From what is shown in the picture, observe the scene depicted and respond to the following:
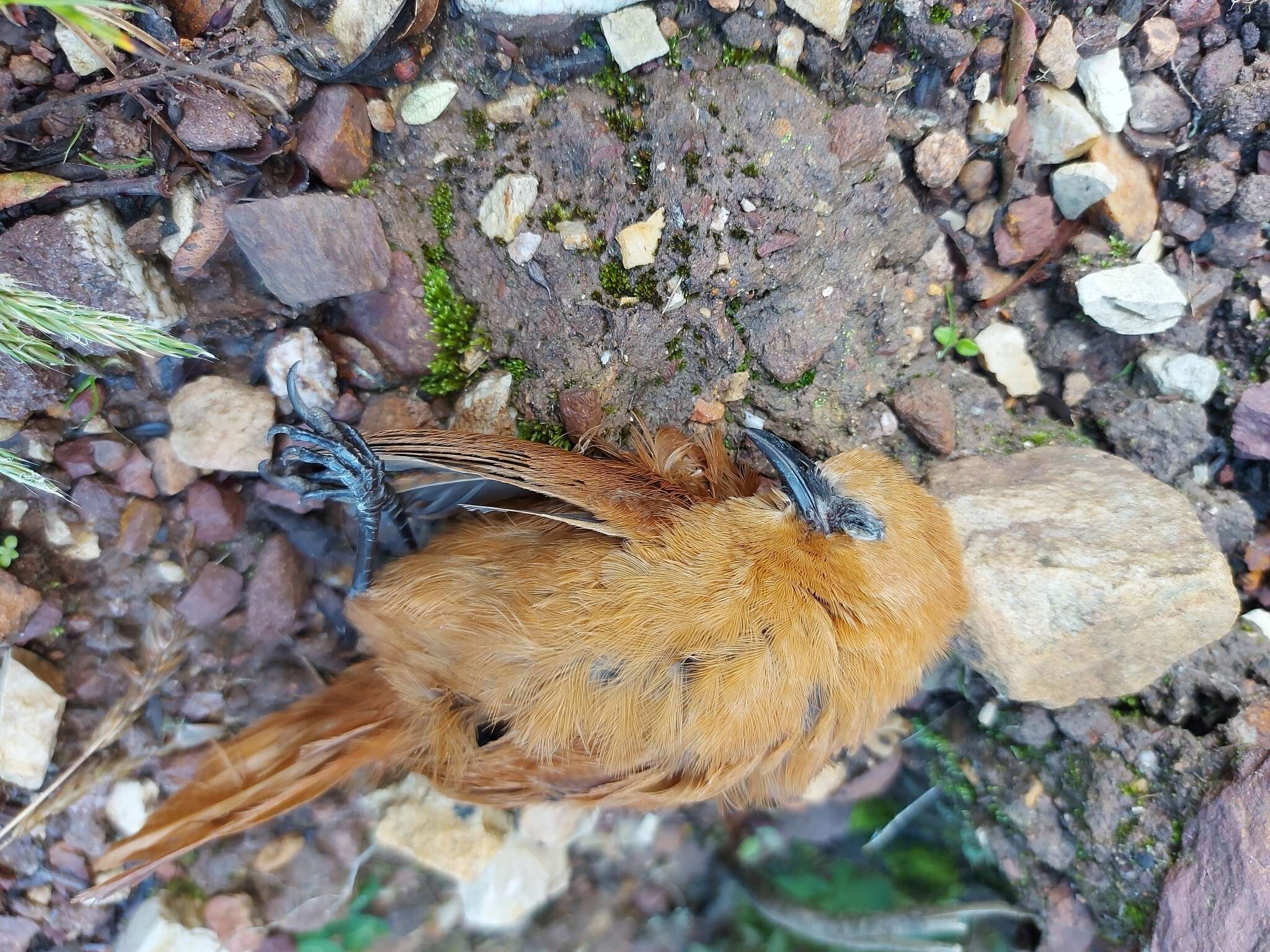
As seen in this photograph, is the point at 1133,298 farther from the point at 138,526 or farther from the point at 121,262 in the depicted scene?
the point at 138,526

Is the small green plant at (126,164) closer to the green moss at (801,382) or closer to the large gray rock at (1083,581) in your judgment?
Result: the green moss at (801,382)

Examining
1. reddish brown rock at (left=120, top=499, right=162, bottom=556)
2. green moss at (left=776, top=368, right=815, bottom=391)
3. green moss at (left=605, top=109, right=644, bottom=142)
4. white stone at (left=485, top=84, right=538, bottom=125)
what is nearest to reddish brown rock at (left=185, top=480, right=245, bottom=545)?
reddish brown rock at (left=120, top=499, right=162, bottom=556)

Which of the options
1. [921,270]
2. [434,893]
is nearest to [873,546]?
[921,270]

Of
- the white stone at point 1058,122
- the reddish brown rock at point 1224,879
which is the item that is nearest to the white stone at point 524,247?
the white stone at point 1058,122

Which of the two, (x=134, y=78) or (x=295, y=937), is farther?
(x=295, y=937)

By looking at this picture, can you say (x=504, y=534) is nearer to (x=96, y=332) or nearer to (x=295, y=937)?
(x=96, y=332)

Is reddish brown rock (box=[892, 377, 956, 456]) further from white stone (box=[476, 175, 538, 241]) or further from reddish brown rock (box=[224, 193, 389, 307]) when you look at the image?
reddish brown rock (box=[224, 193, 389, 307])

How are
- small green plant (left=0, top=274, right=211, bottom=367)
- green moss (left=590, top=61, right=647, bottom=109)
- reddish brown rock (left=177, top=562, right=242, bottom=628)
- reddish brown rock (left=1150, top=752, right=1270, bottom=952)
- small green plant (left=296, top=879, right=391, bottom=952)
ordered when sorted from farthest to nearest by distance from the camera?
small green plant (left=296, top=879, right=391, bottom=952), reddish brown rock (left=177, top=562, right=242, bottom=628), green moss (left=590, top=61, right=647, bottom=109), reddish brown rock (left=1150, top=752, right=1270, bottom=952), small green plant (left=0, top=274, right=211, bottom=367)
